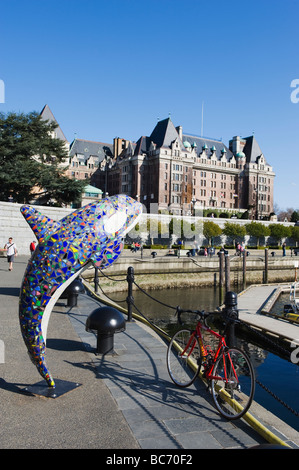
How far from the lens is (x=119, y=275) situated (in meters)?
27.1

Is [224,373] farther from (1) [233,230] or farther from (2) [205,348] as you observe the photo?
(1) [233,230]

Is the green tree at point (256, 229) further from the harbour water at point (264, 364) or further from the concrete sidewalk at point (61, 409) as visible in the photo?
the concrete sidewalk at point (61, 409)

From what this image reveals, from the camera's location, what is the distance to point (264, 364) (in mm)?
13508

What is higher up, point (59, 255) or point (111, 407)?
point (59, 255)

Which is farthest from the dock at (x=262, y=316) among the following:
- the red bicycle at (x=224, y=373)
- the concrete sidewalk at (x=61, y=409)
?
the concrete sidewalk at (x=61, y=409)

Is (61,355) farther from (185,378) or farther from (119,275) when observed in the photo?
(119,275)

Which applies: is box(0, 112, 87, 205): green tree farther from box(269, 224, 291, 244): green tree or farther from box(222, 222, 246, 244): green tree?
box(269, 224, 291, 244): green tree

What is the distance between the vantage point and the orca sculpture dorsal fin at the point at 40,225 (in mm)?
5188

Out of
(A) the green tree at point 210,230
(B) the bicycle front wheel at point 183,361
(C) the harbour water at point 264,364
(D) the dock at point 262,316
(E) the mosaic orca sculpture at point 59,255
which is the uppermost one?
(A) the green tree at point 210,230

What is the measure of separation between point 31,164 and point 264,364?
32.9m

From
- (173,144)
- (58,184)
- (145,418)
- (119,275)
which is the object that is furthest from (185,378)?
(173,144)

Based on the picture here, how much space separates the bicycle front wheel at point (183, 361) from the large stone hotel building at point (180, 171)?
→ 73.0 m

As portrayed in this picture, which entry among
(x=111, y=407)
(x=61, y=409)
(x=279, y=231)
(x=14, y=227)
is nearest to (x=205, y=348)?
(x=111, y=407)

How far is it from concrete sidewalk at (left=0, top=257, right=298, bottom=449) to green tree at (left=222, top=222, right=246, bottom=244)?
55.2 metres
